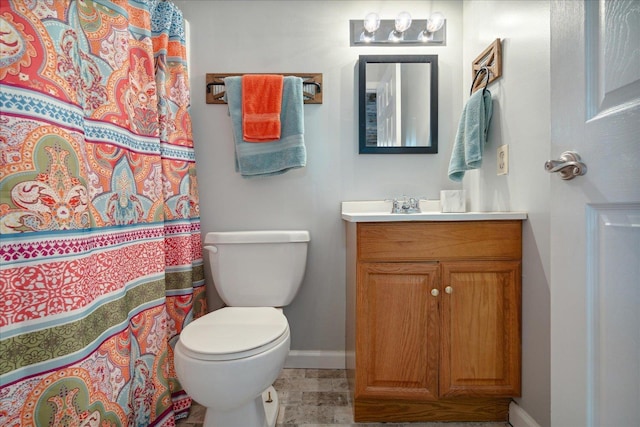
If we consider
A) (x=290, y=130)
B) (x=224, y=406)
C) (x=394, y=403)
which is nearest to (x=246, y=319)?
(x=224, y=406)

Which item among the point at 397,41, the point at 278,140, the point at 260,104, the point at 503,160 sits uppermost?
the point at 397,41

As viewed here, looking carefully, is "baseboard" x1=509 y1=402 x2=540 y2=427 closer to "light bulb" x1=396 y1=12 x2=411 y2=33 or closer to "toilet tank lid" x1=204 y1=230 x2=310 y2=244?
"toilet tank lid" x1=204 y1=230 x2=310 y2=244

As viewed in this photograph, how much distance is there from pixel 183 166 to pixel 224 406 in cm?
106

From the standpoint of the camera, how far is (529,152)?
1.14 m

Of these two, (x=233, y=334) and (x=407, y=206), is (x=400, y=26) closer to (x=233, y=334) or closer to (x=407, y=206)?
(x=407, y=206)

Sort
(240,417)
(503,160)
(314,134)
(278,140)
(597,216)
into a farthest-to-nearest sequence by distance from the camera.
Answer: (314,134) → (278,140) → (503,160) → (240,417) → (597,216)

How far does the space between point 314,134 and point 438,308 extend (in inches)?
43.1

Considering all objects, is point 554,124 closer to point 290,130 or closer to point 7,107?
point 290,130

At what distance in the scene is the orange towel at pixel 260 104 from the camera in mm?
1540

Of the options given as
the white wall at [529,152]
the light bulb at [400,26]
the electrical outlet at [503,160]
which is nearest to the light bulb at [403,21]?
the light bulb at [400,26]

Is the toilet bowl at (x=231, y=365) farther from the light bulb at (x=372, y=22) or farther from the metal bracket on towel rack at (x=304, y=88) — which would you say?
the light bulb at (x=372, y=22)

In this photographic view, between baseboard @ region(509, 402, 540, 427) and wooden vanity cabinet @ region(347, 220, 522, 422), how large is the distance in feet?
0.23

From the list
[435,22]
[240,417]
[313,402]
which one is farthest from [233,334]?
[435,22]

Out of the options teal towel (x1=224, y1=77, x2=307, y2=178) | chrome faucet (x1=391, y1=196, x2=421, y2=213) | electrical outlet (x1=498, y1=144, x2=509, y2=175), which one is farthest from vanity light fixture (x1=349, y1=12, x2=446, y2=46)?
chrome faucet (x1=391, y1=196, x2=421, y2=213)
